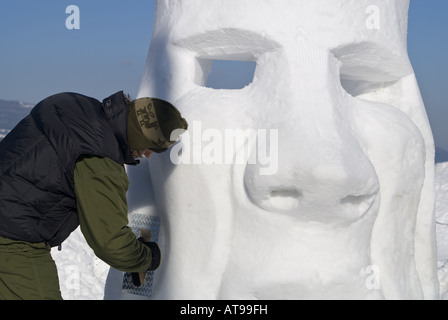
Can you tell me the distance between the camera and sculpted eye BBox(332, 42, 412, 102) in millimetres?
2867

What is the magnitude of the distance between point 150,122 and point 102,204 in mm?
358

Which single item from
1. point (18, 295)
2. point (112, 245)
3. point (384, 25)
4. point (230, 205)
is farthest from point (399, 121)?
point (18, 295)

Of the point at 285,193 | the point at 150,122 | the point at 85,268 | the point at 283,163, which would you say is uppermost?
the point at 150,122

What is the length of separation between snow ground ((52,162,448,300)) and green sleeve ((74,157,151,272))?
2.68m

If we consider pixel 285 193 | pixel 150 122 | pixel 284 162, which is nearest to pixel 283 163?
pixel 284 162

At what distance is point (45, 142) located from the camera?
196cm

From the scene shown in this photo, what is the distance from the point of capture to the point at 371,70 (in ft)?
9.97

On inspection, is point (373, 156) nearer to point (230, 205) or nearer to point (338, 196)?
point (338, 196)

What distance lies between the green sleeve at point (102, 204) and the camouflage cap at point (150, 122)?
162 mm

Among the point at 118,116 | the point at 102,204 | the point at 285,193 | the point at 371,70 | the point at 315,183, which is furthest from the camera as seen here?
the point at 371,70

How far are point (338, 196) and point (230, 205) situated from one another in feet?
1.73

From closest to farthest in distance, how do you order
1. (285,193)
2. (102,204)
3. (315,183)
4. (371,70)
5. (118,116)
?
1. (102,204)
2. (118,116)
3. (315,183)
4. (285,193)
5. (371,70)

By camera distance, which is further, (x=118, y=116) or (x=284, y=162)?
(x=284, y=162)

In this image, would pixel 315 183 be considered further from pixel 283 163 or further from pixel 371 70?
pixel 371 70
